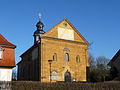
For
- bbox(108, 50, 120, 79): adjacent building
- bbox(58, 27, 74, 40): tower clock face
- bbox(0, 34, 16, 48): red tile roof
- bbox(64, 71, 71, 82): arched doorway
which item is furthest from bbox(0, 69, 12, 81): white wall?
bbox(108, 50, 120, 79): adjacent building

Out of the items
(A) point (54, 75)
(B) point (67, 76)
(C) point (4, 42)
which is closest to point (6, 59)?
(C) point (4, 42)

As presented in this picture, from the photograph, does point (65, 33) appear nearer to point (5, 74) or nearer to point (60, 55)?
point (60, 55)

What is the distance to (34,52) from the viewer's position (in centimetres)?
3831

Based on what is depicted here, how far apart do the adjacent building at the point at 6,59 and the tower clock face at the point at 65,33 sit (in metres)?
12.2

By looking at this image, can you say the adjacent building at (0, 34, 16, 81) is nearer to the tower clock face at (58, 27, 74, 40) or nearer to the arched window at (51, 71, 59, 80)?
the arched window at (51, 71, 59, 80)

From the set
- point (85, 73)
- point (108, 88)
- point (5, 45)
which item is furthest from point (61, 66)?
point (108, 88)

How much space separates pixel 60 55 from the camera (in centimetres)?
3562

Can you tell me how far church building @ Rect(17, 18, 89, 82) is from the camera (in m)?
34.0

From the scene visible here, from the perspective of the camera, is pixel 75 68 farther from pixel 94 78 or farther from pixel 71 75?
pixel 94 78

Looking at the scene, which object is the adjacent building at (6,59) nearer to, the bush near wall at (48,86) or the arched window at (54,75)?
the bush near wall at (48,86)

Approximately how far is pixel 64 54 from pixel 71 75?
413 cm

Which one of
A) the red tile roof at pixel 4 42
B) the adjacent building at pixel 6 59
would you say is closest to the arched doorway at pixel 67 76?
the adjacent building at pixel 6 59

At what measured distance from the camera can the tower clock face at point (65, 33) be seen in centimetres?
3666

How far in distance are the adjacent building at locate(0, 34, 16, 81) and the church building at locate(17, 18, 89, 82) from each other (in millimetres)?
8516
